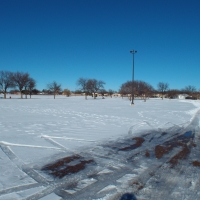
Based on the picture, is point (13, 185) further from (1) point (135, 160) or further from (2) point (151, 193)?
(1) point (135, 160)

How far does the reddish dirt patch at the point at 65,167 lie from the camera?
13.3ft

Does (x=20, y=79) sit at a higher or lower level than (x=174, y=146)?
higher

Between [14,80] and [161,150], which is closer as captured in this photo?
[161,150]

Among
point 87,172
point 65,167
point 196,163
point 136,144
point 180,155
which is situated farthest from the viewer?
point 136,144

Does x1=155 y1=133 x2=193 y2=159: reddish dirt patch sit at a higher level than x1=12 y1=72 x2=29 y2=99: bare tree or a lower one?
lower

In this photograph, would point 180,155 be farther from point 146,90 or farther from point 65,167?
point 146,90

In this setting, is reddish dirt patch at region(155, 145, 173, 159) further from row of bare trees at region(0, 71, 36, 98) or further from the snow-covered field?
row of bare trees at region(0, 71, 36, 98)

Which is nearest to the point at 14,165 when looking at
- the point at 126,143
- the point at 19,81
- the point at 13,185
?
the point at 13,185

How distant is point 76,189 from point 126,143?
3563mm

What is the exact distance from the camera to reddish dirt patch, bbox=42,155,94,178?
407 centimetres

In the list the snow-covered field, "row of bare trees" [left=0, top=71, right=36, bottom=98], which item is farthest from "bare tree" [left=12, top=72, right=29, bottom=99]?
the snow-covered field

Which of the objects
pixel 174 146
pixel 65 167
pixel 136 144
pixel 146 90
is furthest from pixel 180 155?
pixel 146 90

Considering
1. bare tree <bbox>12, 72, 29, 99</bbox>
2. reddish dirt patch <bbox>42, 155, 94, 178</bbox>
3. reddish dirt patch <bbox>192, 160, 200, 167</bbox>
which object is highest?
bare tree <bbox>12, 72, 29, 99</bbox>

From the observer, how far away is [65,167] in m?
4.37
